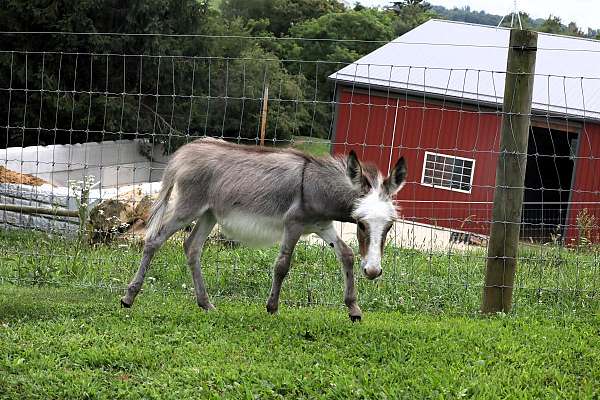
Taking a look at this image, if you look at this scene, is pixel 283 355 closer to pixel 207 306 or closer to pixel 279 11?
pixel 207 306

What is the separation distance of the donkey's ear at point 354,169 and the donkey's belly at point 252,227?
81 centimetres

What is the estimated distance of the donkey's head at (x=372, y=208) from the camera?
22.2 feet

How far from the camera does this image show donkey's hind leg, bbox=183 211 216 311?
8.11m

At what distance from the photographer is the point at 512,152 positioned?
795cm

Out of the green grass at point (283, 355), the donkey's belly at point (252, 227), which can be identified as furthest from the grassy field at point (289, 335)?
the donkey's belly at point (252, 227)

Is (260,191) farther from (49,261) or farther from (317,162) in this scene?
(49,261)

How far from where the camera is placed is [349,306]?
7531 millimetres

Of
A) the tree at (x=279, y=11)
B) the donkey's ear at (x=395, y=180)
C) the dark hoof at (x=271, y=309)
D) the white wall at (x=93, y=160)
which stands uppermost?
the tree at (x=279, y=11)

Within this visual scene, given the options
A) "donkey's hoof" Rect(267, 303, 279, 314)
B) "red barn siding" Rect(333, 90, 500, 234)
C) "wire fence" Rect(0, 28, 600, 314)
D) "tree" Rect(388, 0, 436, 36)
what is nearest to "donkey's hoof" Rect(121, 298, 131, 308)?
"wire fence" Rect(0, 28, 600, 314)

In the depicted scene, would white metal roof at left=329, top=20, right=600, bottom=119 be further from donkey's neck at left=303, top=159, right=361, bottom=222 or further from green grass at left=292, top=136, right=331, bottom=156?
donkey's neck at left=303, top=159, right=361, bottom=222

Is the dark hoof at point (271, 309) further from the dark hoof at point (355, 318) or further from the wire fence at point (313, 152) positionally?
the wire fence at point (313, 152)

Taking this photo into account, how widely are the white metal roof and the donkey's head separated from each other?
613 inches

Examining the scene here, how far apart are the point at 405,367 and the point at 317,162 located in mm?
2076

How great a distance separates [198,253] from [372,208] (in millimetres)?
2006
